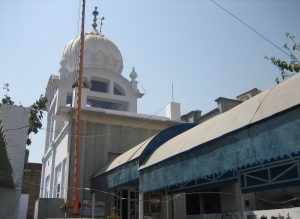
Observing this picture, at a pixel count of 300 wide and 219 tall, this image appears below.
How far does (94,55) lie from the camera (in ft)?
89.3

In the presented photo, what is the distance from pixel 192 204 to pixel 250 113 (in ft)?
35.8

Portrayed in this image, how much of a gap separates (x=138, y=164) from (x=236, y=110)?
215 inches

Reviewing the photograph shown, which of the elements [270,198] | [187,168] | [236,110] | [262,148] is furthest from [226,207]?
[262,148]

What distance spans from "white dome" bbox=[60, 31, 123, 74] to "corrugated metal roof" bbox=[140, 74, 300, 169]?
16.4 meters

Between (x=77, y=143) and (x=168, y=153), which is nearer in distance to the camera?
(x=168, y=153)

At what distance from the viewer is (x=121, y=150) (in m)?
21.5

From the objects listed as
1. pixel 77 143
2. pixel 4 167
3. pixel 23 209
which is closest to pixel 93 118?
pixel 77 143

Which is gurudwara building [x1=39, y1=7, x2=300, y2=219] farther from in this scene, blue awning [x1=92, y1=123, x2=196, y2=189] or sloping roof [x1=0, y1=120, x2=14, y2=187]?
sloping roof [x1=0, y1=120, x2=14, y2=187]

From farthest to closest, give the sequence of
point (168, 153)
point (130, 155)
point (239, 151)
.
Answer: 1. point (130, 155)
2. point (168, 153)
3. point (239, 151)

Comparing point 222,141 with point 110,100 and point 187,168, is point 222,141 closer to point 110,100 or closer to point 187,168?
point 187,168

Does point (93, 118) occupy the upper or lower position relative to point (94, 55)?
lower

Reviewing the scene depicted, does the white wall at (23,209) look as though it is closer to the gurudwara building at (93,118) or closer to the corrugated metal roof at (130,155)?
the gurudwara building at (93,118)

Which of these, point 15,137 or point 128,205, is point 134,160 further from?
point 128,205

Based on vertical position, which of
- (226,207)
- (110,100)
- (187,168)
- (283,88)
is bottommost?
(226,207)
